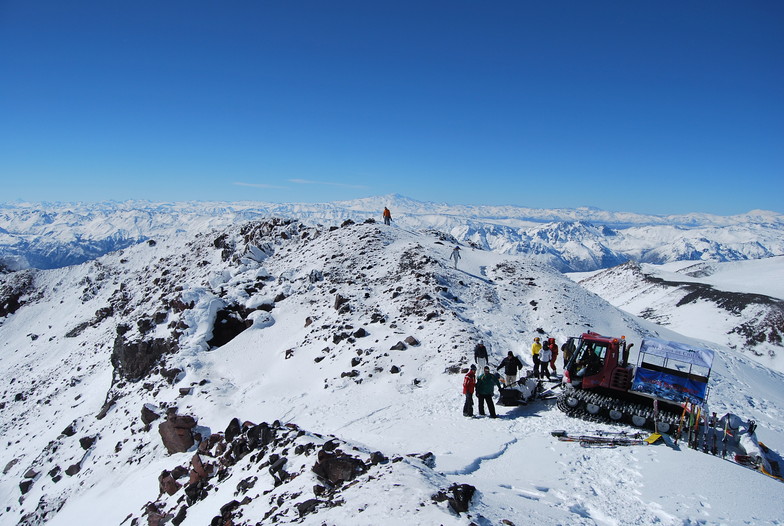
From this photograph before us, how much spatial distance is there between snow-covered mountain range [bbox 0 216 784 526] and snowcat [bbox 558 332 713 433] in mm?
1106

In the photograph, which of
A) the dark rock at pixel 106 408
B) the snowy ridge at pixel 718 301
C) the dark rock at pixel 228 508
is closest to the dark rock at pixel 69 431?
the dark rock at pixel 106 408

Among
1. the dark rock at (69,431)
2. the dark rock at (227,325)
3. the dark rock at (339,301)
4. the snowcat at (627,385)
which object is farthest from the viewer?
the dark rock at (227,325)

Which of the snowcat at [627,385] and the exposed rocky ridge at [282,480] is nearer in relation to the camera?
the exposed rocky ridge at [282,480]

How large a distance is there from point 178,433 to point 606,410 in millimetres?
18448

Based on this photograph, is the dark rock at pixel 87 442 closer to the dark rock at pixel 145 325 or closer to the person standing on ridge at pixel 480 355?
the dark rock at pixel 145 325

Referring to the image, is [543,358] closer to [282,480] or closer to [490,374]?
[490,374]

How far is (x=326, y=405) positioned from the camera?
63.3ft

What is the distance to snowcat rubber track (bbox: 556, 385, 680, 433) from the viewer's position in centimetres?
1343

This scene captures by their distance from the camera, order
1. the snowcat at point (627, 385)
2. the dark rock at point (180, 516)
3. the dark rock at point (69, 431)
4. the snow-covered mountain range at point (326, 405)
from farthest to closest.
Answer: the dark rock at point (69, 431) < the snowcat at point (627, 385) < the dark rock at point (180, 516) < the snow-covered mountain range at point (326, 405)

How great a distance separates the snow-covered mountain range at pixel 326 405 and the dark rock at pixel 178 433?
104 millimetres

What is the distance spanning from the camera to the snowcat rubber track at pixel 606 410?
13.4m

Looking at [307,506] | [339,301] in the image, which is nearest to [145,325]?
[339,301]

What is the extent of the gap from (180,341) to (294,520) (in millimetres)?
24542

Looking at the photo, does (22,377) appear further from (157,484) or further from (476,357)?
(476,357)
